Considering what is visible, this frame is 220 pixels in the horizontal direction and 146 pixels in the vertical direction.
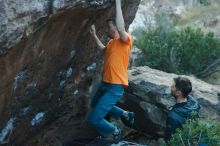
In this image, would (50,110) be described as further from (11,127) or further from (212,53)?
(212,53)

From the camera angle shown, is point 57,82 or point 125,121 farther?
point 125,121

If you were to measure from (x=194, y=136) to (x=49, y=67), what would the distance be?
6.02 ft

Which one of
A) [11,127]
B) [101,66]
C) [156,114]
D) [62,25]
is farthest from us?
[156,114]

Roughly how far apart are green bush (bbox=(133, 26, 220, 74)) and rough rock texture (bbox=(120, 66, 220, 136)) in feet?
12.3

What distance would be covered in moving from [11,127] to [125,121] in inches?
83.8

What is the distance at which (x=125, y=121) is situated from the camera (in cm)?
727

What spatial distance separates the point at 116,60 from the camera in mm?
6148

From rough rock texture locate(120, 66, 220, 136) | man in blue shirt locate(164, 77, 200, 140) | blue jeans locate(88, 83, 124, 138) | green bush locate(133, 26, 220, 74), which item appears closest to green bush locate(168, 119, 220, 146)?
man in blue shirt locate(164, 77, 200, 140)

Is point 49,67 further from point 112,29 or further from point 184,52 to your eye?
point 184,52

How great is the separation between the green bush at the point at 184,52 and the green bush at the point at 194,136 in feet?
19.1

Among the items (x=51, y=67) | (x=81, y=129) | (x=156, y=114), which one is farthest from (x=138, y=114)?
(x=51, y=67)

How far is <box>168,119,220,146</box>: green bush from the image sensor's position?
5887 mm

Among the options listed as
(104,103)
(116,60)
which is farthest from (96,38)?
(104,103)

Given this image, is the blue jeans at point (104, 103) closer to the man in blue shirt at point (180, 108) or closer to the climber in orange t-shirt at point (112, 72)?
the climber in orange t-shirt at point (112, 72)
